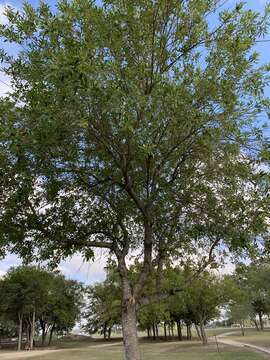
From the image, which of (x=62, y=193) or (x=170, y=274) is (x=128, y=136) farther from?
(x=170, y=274)

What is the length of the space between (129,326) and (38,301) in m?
58.2

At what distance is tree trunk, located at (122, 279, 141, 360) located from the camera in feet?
25.5

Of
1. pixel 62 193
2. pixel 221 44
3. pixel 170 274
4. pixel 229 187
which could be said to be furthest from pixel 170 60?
pixel 170 274

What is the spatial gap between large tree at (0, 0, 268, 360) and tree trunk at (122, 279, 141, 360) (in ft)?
0.08

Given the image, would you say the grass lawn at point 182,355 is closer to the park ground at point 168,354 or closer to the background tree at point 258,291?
the park ground at point 168,354

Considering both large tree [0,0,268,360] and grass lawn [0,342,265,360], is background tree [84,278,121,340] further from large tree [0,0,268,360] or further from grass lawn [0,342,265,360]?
large tree [0,0,268,360]

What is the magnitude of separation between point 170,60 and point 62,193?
379 cm

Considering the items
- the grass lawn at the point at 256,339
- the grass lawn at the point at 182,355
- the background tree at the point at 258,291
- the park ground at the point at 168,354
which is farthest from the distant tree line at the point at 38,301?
the background tree at the point at 258,291

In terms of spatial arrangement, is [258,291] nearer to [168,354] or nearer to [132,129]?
[168,354]

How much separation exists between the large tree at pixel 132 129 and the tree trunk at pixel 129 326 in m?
0.03

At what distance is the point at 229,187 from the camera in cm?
887

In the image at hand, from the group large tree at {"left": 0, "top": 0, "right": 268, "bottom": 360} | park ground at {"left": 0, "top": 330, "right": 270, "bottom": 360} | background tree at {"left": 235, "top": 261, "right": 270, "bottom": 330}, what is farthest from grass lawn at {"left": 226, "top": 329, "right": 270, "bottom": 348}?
large tree at {"left": 0, "top": 0, "right": 268, "bottom": 360}

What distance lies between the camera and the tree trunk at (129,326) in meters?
7.77

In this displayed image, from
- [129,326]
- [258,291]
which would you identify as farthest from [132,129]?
[258,291]
